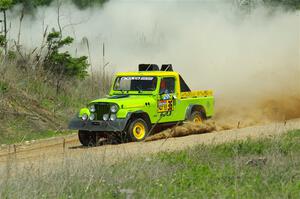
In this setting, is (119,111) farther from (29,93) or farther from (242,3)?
(242,3)

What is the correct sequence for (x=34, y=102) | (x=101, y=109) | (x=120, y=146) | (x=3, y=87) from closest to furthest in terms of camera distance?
(x=120, y=146) < (x=101, y=109) < (x=3, y=87) < (x=34, y=102)

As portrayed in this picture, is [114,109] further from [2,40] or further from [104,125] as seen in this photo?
[2,40]

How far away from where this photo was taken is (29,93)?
904 inches

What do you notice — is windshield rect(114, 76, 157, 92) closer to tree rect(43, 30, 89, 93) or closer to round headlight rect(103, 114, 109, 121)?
round headlight rect(103, 114, 109, 121)

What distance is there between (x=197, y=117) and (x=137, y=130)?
Result: 9.21 feet

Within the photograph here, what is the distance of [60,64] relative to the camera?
1011 inches

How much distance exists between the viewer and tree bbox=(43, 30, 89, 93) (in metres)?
25.1

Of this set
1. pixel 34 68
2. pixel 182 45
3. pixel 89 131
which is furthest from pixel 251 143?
pixel 182 45

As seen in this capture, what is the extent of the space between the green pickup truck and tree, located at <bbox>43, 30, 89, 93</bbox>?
272 inches

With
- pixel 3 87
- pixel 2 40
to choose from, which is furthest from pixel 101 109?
pixel 2 40

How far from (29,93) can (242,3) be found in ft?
69.5

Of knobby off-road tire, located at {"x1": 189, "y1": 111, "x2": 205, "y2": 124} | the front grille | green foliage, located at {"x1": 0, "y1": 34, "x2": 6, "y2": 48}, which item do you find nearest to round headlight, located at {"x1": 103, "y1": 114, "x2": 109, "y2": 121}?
the front grille

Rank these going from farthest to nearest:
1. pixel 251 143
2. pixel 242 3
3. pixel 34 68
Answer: pixel 242 3, pixel 34 68, pixel 251 143

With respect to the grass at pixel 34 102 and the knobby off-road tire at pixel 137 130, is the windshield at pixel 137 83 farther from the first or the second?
the grass at pixel 34 102
